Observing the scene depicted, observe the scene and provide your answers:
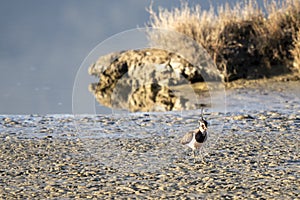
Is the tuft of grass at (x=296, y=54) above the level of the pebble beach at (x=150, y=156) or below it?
above

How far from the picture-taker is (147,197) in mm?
5211

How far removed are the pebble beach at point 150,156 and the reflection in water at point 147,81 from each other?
7.07 feet

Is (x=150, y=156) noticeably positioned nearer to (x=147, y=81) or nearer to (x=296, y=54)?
(x=147, y=81)

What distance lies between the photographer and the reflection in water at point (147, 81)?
41.9 feet

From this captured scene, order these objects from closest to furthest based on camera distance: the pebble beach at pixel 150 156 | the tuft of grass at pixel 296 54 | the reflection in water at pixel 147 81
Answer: the pebble beach at pixel 150 156 < the reflection in water at pixel 147 81 < the tuft of grass at pixel 296 54

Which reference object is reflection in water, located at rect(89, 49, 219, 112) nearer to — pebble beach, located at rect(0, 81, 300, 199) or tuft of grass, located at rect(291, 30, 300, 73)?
tuft of grass, located at rect(291, 30, 300, 73)

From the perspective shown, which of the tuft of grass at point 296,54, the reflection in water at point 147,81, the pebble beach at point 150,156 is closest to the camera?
the pebble beach at point 150,156

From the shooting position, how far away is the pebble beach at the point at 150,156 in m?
5.47

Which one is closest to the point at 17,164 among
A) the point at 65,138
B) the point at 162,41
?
the point at 65,138

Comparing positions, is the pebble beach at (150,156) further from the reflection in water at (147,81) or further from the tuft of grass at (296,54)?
the tuft of grass at (296,54)

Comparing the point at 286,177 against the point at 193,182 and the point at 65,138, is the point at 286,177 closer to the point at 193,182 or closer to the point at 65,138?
the point at 193,182

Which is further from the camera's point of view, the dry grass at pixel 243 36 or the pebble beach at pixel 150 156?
the dry grass at pixel 243 36

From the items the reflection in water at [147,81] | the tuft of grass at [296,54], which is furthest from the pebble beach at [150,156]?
the tuft of grass at [296,54]

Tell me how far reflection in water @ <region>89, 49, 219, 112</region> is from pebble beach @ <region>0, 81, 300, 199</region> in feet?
7.07
